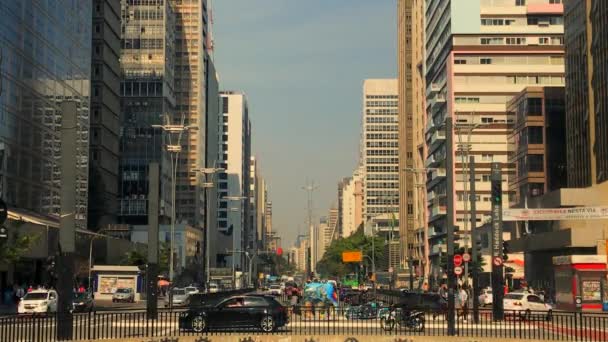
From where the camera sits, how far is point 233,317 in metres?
33.4

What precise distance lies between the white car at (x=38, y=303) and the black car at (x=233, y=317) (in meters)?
18.2

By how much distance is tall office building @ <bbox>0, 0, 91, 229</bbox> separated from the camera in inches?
3105

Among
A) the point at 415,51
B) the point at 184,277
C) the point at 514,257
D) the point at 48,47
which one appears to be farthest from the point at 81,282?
the point at 415,51

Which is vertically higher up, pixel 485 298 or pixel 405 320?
pixel 485 298

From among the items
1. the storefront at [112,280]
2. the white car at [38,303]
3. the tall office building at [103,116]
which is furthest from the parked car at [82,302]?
the tall office building at [103,116]

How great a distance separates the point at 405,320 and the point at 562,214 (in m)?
32.5

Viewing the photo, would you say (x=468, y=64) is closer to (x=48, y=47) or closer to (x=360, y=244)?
(x=48, y=47)

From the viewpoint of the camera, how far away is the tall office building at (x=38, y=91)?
78875 mm

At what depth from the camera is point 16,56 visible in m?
80.2

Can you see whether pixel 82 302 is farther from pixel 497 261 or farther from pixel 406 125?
pixel 406 125

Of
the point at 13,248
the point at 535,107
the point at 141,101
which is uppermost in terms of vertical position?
the point at 141,101

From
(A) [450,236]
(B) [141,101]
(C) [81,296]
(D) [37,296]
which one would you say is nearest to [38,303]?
(D) [37,296]

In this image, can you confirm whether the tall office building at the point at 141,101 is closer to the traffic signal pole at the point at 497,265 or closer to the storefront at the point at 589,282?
the storefront at the point at 589,282

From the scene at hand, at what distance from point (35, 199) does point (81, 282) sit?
9.42 metres
